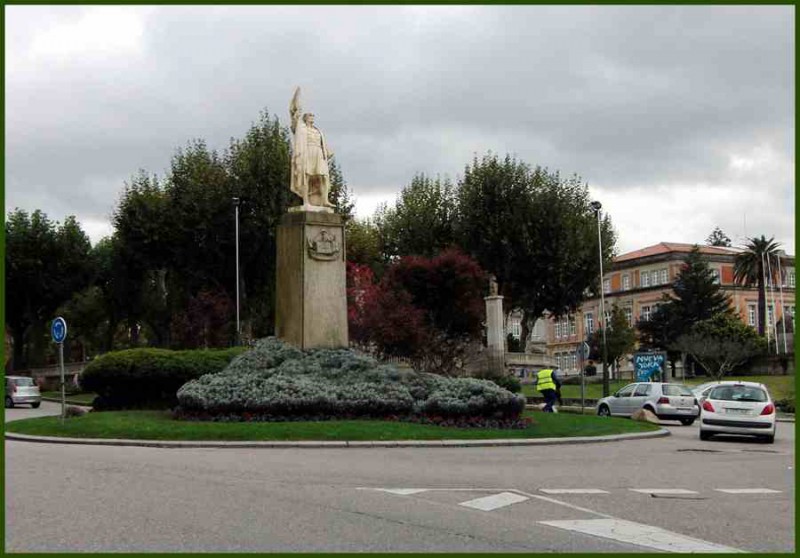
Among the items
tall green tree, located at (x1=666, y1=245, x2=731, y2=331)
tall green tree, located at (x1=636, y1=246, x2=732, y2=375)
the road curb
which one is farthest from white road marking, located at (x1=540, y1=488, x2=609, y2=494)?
tall green tree, located at (x1=666, y1=245, x2=731, y2=331)

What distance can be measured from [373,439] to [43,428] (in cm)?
808

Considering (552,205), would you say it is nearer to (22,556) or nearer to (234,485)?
(234,485)

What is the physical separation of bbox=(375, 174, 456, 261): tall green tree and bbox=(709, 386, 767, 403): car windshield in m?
34.4

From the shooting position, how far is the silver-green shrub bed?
22.2 metres

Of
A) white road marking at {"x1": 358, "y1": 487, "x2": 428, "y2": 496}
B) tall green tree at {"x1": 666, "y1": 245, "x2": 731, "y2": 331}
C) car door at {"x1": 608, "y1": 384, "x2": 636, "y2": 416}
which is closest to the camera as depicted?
white road marking at {"x1": 358, "y1": 487, "x2": 428, "y2": 496}

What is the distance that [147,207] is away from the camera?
5181 cm

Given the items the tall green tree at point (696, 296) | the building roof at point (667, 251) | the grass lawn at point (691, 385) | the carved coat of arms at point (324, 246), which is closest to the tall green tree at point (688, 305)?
the tall green tree at point (696, 296)

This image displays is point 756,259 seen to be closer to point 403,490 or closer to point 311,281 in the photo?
point 311,281

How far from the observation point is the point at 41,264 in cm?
6250

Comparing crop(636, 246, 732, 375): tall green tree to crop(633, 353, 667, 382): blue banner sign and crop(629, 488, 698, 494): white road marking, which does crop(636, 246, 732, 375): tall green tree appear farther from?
crop(629, 488, 698, 494): white road marking

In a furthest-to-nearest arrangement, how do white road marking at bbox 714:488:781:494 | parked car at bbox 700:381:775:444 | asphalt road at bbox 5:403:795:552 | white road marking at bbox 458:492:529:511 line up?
parked car at bbox 700:381:775:444 → white road marking at bbox 714:488:781:494 → white road marking at bbox 458:492:529:511 → asphalt road at bbox 5:403:795:552

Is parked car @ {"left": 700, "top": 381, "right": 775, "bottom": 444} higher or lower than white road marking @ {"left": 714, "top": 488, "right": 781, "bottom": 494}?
higher

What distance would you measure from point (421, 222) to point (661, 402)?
97.3 feet

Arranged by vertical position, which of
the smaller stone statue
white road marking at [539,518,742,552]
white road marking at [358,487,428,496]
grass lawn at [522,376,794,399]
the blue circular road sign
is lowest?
grass lawn at [522,376,794,399]
